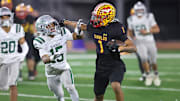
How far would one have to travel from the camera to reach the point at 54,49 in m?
5.88

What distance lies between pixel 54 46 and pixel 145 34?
392cm

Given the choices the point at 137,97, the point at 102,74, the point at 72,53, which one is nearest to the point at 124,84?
the point at 137,97

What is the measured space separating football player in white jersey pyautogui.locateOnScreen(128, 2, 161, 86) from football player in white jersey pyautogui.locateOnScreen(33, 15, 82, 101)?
11.7 ft

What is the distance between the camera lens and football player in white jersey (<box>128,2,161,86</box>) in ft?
30.2

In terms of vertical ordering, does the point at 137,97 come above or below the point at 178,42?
below

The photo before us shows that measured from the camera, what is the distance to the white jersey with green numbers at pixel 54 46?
5801 millimetres

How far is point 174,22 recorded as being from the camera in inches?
1112

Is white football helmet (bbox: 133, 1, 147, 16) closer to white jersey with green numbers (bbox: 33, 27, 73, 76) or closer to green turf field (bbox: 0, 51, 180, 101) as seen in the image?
green turf field (bbox: 0, 51, 180, 101)

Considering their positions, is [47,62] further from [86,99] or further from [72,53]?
[72,53]

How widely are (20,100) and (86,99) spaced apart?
1304 mm

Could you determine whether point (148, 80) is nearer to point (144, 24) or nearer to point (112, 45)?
point (144, 24)

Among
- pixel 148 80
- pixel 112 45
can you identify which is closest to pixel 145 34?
pixel 148 80

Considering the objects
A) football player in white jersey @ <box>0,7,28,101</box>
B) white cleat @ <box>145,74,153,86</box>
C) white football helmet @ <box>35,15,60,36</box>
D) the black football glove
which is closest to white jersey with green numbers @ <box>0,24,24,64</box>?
football player in white jersey @ <box>0,7,28,101</box>

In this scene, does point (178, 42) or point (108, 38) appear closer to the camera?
point (108, 38)
